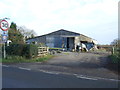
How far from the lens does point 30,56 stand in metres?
15.6

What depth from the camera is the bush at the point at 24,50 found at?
15.6m

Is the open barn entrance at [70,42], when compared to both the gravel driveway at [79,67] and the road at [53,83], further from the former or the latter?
the road at [53,83]

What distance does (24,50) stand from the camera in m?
16.0

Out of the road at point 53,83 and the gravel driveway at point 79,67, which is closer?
the road at point 53,83

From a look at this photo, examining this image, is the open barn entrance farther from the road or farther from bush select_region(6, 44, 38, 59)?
the road

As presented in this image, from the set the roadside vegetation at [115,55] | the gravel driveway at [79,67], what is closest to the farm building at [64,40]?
the roadside vegetation at [115,55]

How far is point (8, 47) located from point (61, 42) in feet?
63.8

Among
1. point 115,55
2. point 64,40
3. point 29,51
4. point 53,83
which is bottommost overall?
point 53,83

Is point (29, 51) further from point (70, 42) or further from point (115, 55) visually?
point (70, 42)

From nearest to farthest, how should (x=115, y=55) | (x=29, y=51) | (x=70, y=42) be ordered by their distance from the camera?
(x=115, y=55), (x=29, y=51), (x=70, y=42)

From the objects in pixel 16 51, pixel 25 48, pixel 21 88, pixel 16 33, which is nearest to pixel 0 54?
pixel 16 51

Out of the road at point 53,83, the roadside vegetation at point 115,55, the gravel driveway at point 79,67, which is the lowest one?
the road at point 53,83

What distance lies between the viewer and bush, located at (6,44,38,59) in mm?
15555

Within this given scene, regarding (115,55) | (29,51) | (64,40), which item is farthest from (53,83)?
(64,40)
